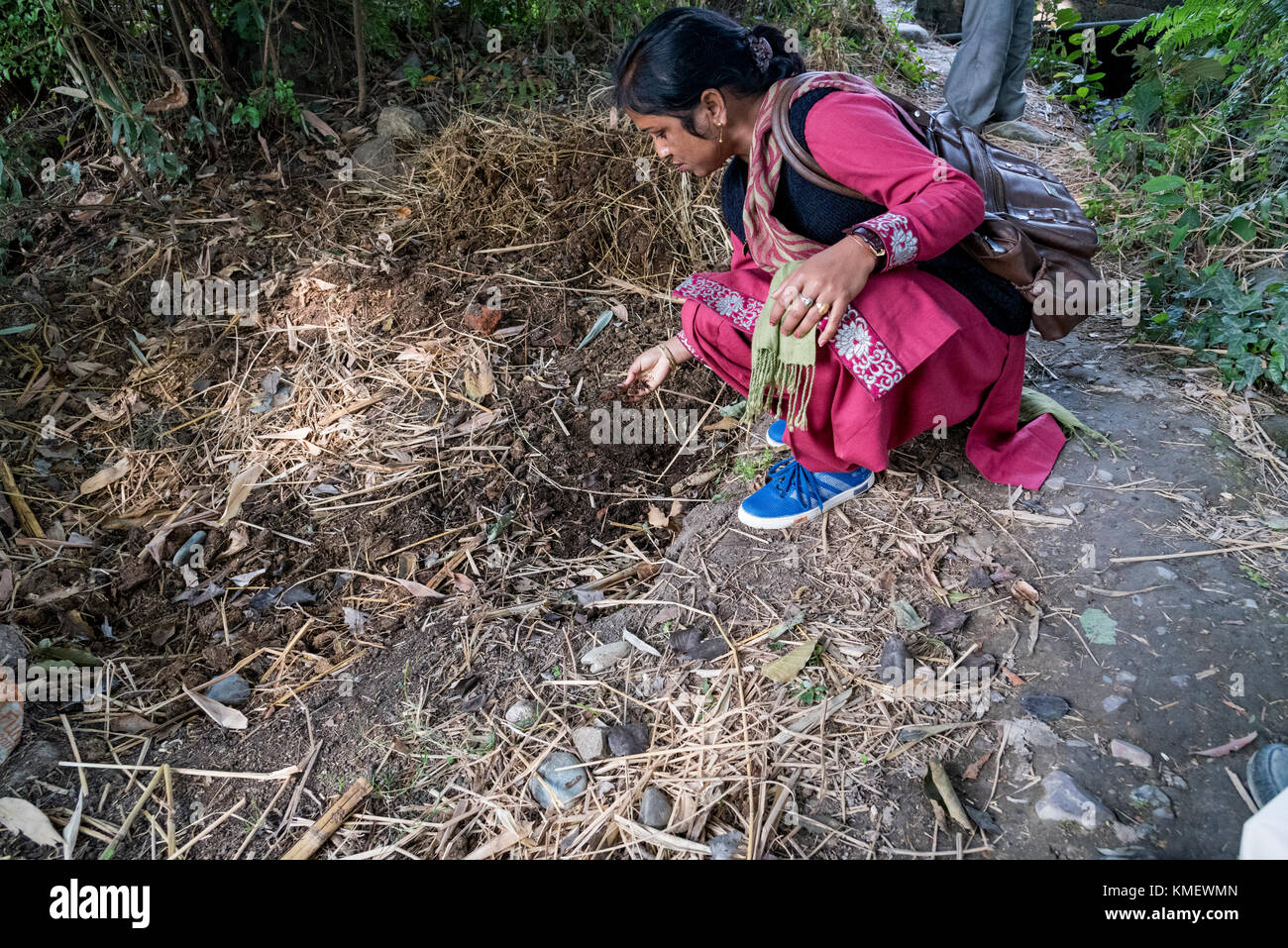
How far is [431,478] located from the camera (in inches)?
96.7

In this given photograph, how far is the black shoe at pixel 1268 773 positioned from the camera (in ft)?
4.26

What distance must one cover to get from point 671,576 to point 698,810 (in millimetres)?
695

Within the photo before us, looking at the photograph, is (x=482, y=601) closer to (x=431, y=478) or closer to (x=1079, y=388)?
(x=431, y=478)

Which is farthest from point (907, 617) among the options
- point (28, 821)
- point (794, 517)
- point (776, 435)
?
point (28, 821)

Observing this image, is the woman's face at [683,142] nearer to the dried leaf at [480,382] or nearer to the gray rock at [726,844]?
the dried leaf at [480,382]

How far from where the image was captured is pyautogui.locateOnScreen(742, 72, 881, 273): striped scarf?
5.53ft

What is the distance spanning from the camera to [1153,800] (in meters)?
1.37

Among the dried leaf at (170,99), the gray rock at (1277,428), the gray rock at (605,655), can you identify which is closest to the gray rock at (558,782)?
the gray rock at (605,655)

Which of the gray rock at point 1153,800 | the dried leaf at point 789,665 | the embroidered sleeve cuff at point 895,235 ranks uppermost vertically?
the embroidered sleeve cuff at point 895,235

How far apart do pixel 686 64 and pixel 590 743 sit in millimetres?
1510

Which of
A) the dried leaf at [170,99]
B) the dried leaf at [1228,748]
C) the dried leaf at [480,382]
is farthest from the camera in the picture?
the dried leaf at [170,99]

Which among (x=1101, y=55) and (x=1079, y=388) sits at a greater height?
(x=1101, y=55)

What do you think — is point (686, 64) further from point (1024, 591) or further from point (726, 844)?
point (726, 844)
